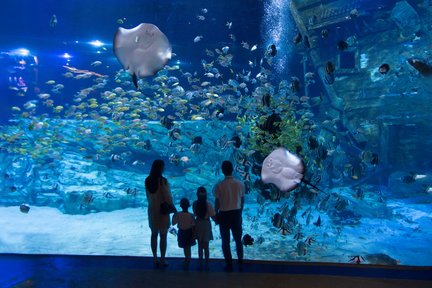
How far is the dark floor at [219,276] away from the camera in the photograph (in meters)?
3.45

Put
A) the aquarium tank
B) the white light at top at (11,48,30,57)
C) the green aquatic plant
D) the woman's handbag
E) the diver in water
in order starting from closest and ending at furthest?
the woman's handbag < the green aquatic plant < the aquarium tank < the diver in water < the white light at top at (11,48,30,57)

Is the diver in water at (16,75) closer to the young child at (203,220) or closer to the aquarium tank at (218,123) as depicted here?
the aquarium tank at (218,123)

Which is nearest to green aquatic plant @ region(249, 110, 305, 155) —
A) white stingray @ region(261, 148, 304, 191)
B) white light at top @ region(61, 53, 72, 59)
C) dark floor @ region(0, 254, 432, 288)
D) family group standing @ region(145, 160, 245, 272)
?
white stingray @ region(261, 148, 304, 191)

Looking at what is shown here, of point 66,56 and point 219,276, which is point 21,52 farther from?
point 219,276

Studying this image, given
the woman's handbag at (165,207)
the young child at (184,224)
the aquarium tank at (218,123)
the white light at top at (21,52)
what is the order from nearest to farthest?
the woman's handbag at (165,207)
the young child at (184,224)
the aquarium tank at (218,123)
the white light at top at (21,52)

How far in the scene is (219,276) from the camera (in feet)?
12.1

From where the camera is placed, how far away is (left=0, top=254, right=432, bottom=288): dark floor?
11.3 feet

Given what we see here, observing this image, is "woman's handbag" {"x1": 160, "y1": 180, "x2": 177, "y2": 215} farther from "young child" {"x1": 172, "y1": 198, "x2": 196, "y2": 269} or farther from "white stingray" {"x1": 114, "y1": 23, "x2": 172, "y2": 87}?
"white stingray" {"x1": 114, "y1": 23, "x2": 172, "y2": 87}

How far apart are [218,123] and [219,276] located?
10.3 meters

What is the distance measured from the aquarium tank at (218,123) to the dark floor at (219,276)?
3.82 metres

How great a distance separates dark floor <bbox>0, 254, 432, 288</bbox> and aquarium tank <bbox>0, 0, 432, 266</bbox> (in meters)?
3.82

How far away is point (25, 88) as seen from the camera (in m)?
16.7

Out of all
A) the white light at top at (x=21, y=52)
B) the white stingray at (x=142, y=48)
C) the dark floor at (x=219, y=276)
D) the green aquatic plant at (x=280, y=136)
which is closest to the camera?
the dark floor at (x=219, y=276)

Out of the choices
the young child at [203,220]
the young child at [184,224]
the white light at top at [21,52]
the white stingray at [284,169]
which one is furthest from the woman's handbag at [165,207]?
the white light at top at [21,52]
